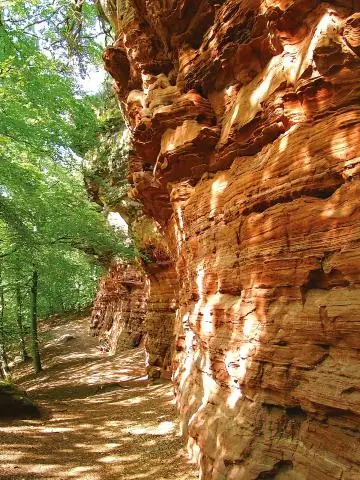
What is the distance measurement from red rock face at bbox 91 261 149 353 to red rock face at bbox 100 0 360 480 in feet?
40.3

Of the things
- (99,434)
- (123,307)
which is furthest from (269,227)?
(123,307)

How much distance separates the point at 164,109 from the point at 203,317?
5.11m

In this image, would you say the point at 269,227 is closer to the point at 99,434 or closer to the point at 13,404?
the point at 99,434

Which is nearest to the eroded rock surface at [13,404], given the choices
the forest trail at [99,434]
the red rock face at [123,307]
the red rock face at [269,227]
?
the forest trail at [99,434]

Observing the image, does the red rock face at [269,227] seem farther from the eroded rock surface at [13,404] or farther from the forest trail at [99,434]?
the eroded rock surface at [13,404]

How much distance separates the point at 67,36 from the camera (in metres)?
16.0

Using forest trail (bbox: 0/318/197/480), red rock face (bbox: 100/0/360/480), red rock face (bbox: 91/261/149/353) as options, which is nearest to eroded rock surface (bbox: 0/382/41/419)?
forest trail (bbox: 0/318/197/480)

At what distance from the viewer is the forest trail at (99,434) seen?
23.8ft

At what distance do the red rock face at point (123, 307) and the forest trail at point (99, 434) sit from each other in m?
5.35

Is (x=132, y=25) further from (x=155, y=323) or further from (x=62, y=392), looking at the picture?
(x=62, y=392)

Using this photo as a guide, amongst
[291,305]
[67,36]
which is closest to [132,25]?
[67,36]

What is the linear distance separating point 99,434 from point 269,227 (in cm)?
717

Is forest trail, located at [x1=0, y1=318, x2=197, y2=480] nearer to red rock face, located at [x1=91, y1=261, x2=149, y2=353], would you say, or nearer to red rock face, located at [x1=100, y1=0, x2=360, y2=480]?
red rock face, located at [x1=100, y1=0, x2=360, y2=480]

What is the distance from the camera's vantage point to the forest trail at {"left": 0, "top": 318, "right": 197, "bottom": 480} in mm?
7262
